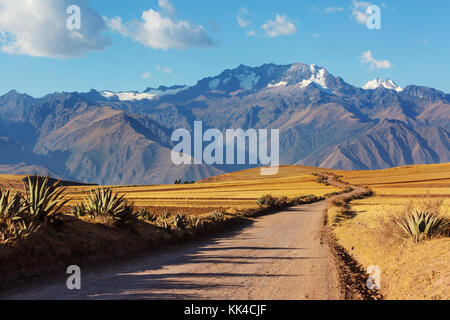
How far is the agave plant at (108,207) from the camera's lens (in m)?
14.7

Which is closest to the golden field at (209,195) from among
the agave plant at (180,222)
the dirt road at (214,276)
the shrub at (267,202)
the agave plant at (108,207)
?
the shrub at (267,202)

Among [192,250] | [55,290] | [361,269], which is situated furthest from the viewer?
[192,250]

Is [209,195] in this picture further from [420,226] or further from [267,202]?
[420,226]

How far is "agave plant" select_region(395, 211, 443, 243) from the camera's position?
12258 millimetres

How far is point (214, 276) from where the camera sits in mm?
10086

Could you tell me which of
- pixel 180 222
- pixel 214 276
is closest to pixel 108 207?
pixel 180 222

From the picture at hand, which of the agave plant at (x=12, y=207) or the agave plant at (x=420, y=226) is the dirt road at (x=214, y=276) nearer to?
the agave plant at (x=420, y=226)

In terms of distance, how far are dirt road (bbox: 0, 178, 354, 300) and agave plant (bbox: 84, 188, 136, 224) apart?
2.10 meters

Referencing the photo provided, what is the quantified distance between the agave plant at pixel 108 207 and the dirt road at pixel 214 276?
2.10 m

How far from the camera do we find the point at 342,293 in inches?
354

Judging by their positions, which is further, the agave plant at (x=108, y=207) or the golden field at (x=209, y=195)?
the golden field at (x=209, y=195)

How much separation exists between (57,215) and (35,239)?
6.09 ft
